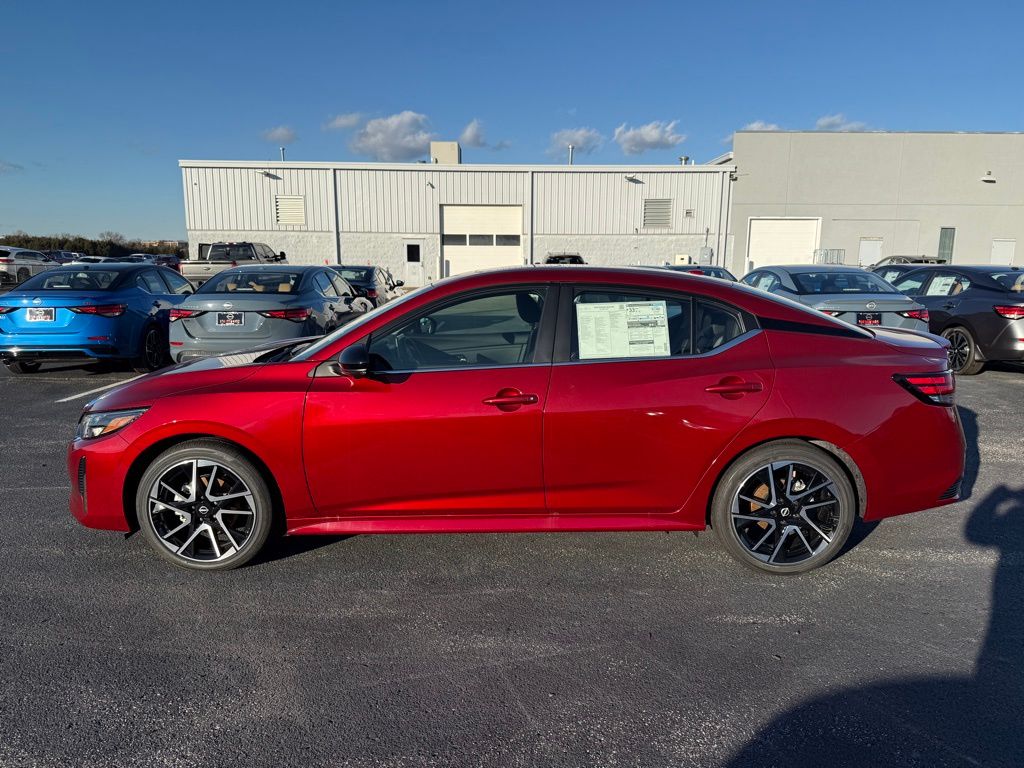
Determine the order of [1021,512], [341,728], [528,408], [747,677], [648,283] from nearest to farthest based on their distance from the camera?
[341,728]
[747,677]
[528,408]
[648,283]
[1021,512]

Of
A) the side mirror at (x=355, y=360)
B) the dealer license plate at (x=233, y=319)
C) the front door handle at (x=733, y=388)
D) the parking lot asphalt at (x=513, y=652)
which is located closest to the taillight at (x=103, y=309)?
the dealer license plate at (x=233, y=319)

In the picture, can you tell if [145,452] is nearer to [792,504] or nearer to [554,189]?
[792,504]

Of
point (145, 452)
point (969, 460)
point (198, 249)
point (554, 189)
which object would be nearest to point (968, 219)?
point (554, 189)

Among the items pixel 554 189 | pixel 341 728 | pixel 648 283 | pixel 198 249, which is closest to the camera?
pixel 341 728

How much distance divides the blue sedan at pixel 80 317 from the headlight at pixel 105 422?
5.67 m

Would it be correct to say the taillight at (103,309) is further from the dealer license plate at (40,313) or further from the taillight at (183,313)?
the taillight at (183,313)

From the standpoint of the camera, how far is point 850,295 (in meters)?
7.98

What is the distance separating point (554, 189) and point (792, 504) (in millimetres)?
26601

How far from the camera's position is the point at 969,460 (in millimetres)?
5348

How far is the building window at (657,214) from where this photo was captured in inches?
1123

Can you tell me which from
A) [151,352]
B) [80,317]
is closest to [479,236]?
[151,352]

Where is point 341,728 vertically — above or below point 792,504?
below

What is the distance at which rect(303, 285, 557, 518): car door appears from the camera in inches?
127

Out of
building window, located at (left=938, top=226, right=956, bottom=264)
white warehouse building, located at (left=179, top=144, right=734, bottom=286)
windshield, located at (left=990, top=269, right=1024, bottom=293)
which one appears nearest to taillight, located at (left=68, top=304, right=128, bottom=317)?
windshield, located at (left=990, top=269, right=1024, bottom=293)
